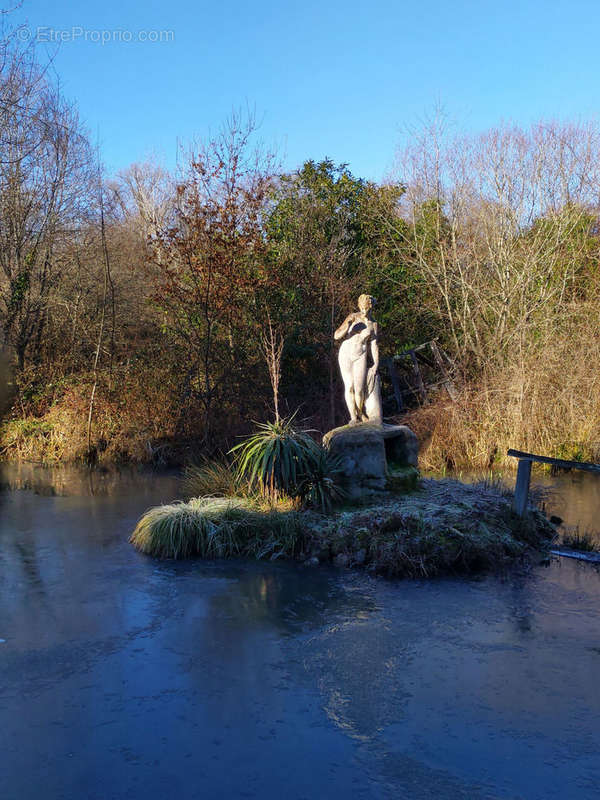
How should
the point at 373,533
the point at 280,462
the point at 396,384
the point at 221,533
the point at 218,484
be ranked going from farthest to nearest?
the point at 396,384 < the point at 218,484 < the point at 280,462 < the point at 221,533 < the point at 373,533

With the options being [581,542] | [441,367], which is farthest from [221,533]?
[441,367]

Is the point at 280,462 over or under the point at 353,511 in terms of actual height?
over

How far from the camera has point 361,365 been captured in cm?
1033

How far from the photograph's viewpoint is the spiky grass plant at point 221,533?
857 cm

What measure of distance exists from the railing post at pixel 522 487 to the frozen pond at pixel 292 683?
3.55ft

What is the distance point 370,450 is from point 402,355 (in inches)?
344

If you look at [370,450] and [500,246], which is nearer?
[370,450]

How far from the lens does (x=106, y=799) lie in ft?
12.7

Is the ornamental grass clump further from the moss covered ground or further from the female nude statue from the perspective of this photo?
the female nude statue

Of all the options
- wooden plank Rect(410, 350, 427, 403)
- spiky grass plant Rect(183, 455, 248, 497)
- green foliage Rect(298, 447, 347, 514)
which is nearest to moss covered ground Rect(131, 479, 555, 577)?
green foliage Rect(298, 447, 347, 514)

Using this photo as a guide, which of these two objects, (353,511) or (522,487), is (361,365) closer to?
(353,511)

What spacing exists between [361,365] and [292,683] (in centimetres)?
573

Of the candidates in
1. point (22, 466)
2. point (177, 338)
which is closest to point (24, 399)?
point (22, 466)

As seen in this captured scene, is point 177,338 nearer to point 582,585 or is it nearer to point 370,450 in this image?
point 370,450
